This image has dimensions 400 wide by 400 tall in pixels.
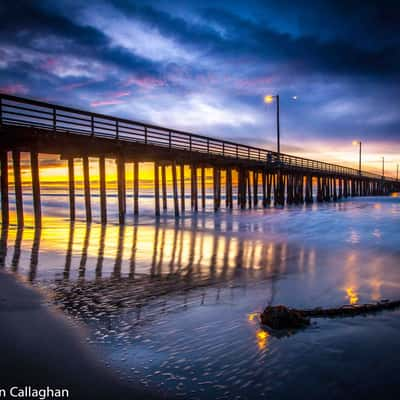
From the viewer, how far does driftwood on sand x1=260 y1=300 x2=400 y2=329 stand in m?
4.34

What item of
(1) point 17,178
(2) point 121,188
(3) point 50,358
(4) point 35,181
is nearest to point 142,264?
(3) point 50,358

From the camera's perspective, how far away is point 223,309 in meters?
5.13

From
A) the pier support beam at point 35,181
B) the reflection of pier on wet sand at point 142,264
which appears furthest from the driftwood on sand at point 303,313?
the pier support beam at point 35,181

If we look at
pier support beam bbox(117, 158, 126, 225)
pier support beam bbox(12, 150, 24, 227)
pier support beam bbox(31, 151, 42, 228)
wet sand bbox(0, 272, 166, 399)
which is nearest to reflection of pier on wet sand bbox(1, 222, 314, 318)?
wet sand bbox(0, 272, 166, 399)

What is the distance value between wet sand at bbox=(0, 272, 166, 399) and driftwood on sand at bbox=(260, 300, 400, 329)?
185cm

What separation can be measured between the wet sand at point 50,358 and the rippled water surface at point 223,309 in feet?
0.56

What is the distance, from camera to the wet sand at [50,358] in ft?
10.2

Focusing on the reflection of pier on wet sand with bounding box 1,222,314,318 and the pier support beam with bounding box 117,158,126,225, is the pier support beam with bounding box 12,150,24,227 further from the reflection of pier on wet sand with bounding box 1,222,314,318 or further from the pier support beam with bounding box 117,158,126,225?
the pier support beam with bounding box 117,158,126,225

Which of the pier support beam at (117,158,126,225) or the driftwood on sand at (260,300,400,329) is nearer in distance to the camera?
the driftwood on sand at (260,300,400,329)

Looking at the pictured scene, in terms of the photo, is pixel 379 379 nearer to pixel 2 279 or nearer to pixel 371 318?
pixel 371 318

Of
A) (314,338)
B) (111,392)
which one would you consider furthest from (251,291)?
(111,392)

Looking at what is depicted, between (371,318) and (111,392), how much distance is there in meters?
3.37

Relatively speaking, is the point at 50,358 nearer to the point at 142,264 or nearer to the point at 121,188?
the point at 142,264

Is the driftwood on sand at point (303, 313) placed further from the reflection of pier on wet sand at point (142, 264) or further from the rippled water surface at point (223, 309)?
the reflection of pier on wet sand at point (142, 264)
